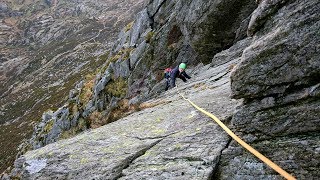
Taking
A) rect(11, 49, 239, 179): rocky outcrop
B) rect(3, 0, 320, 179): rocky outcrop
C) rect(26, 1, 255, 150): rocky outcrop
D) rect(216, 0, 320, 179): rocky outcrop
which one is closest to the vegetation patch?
rect(26, 1, 255, 150): rocky outcrop

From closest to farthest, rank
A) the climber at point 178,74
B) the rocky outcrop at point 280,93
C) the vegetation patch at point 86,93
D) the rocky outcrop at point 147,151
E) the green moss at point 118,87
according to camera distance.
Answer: the rocky outcrop at point 280,93, the rocky outcrop at point 147,151, the climber at point 178,74, the green moss at point 118,87, the vegetation patch at point 86,93

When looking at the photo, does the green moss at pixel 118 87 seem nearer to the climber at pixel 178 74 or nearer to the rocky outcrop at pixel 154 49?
the rocky outcrop at pixel 154 49

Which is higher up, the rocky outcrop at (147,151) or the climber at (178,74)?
the rocky outcrop at (147,151)

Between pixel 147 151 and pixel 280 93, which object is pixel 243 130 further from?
pixel 147 151

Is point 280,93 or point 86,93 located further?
point 86,93

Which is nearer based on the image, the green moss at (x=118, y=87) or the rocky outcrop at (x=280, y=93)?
the rocky outcrop at (x=280, y=93)

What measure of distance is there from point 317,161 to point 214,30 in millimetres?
17334

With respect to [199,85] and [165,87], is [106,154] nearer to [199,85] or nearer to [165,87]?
[199,85]

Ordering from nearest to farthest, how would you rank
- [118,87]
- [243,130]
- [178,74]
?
1. [243,130]
2. [178,74]
3. [118,87]

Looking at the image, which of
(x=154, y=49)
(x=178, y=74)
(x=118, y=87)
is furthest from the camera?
(x=118, y=87)

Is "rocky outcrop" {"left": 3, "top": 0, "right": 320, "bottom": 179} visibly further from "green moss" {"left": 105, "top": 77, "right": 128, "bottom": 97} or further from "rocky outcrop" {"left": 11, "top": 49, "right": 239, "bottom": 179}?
"green moss" {"left": 105, "top": 77, "right": 128, "bottom": 97}

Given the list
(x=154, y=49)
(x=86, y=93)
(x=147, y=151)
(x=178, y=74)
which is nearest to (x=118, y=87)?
(x=154, y=49)

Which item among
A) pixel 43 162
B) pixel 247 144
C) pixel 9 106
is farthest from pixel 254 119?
pixel 9 106

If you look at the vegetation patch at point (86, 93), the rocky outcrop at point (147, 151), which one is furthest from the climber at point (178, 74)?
the vegetation patch at point (86, 93)
